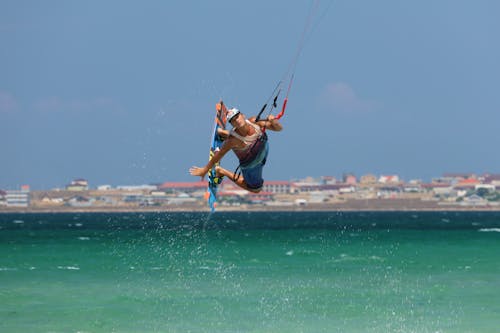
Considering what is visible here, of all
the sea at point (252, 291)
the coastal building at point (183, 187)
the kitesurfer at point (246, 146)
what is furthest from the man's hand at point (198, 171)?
the coastal building at point (183, 187)

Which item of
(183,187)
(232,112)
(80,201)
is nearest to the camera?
(232,112)

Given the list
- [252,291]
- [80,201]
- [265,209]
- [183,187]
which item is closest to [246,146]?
[252,291]

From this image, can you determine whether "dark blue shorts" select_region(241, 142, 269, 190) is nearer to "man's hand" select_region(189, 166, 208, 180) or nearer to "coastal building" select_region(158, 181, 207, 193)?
"man's hand" select_region(189, 166, 208, 180)

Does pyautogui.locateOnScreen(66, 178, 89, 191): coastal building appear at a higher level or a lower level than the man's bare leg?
lower

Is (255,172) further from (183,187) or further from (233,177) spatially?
(183,187)

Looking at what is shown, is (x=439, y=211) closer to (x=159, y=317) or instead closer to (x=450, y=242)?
(x=450, y=242)

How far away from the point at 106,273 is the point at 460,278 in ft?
39.3

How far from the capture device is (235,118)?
44.9 ft

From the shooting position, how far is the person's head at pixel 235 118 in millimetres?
13656

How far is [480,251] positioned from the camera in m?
48.1

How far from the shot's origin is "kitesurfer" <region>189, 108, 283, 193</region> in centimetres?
1383

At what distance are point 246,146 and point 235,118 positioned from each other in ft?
1.52

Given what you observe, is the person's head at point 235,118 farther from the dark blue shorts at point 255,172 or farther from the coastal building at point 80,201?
the coastal building at point 80,201

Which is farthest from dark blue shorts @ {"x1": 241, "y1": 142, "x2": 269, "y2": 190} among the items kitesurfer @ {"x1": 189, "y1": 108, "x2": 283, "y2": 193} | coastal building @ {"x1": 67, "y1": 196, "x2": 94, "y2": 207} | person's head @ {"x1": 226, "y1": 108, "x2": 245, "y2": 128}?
coastal building @ {"x1": 67, "y1": 196, "x2": 94, "y2": 207}
